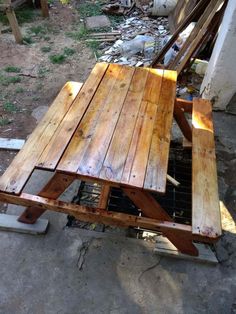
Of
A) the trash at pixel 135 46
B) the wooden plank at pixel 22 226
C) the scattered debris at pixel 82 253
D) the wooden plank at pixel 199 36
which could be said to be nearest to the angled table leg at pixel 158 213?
the scattered debris at pixel 82 253

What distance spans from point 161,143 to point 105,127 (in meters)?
0.48

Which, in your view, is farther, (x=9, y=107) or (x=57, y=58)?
(x=57, y=58)

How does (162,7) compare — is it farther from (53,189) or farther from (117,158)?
(53,189)

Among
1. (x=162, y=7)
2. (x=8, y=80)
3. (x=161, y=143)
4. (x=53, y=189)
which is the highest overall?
(x=161, y=143)

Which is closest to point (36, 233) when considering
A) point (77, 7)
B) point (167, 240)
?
point (167, 240)

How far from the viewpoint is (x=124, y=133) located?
2.26 m

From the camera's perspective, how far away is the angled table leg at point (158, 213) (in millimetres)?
2008

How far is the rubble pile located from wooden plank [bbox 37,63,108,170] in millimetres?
2389

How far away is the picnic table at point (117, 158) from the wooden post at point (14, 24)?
11.9 ft

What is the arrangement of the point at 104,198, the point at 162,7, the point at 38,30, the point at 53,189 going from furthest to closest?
1. the point at 162,7
2. the point at 38,30
3. the point at 104,198
4. the point at 53,189

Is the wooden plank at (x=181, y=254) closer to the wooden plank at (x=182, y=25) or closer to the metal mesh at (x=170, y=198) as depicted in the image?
the metal mesh at (x=170, y=198)

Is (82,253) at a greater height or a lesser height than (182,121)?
lesser

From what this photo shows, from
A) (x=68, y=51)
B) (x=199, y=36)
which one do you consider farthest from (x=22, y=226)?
(x=68, y=51)

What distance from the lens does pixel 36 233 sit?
98.7 inches
